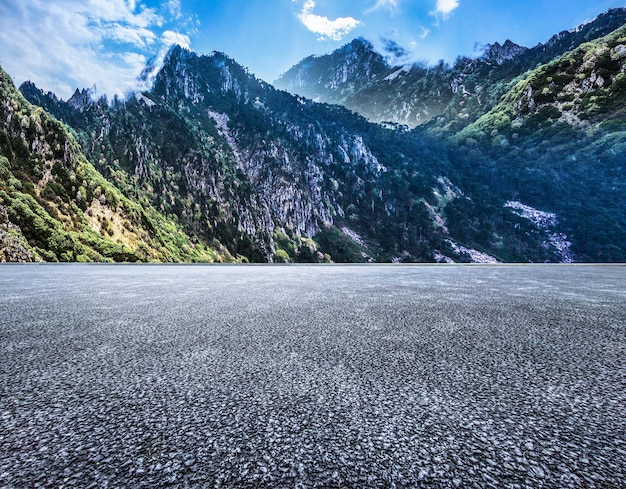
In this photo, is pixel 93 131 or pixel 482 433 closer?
pixel 482 433

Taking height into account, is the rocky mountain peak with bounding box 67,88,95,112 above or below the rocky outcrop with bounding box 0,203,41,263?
above

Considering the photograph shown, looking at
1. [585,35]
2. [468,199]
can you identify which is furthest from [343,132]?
[585,35]

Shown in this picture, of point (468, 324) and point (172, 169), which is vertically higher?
point (172, 169)

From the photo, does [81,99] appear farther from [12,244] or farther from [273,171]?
[12,244]

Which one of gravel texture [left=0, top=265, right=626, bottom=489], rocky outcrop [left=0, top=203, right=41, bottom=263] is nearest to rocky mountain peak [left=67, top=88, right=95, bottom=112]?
rocky outcrop [left=0, top=203, right=41, bottom=263]

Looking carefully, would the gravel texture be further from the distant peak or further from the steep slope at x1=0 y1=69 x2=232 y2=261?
the distant peak

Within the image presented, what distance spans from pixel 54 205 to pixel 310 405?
205ft

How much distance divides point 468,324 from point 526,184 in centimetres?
18576

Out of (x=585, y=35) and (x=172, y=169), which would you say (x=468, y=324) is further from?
(x=585, y=35)

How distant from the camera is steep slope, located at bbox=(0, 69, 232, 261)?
43.2 m

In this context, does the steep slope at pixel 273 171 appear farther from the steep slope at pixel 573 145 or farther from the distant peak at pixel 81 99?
the steep slope at pixel 573 145

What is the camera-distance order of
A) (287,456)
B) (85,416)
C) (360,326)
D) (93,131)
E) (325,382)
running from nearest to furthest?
1. (287,456)
2. (85,416)
3. (325,382)
4. (360,326)
5. (93,131)

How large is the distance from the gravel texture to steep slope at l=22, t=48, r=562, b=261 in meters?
85.6

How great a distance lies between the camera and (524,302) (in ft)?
24.0
